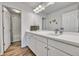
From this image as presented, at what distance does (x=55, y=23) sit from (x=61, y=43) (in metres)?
0.98

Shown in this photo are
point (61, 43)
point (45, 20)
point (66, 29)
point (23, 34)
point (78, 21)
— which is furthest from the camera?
point (23, 34)

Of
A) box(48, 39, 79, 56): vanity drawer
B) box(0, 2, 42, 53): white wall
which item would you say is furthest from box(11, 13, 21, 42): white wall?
box(48, 39, 79, 56): vanity drawer

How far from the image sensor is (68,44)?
2.52 ft

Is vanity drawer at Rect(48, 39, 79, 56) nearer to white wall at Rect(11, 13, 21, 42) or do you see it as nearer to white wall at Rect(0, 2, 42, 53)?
white wall at Rect(0, 2, 42, 53)

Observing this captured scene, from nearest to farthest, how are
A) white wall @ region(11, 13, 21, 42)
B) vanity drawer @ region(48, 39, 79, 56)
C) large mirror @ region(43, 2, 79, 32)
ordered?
vanity drawer @ region(48, 39, 79, 56)
large mirror @ region(43, 2, 79, 32)
white wall @ region(11, 13, 21, 42)

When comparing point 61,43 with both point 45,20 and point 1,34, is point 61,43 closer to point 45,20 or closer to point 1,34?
point 45,20

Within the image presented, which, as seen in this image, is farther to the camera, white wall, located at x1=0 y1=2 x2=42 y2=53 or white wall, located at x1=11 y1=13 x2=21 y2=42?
white wall, located at x1=11 y1=13 x2=21 y2=42

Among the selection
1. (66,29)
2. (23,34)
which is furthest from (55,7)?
(23,34)

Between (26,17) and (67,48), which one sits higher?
(26,17)

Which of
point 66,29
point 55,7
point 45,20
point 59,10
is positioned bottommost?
point 66,29

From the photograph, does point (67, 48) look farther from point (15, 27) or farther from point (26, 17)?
point (15, 27)

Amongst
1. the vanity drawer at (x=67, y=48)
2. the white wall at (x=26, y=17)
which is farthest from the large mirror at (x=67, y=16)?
the white wall at (x=26, y=17)

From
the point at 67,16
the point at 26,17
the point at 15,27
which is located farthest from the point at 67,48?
the point at 15,27

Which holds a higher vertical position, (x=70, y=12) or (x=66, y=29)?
(x=70, y=12)
